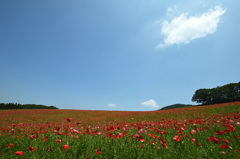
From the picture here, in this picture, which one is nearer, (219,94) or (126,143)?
(126,143)

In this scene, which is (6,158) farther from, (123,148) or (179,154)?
(179,154)

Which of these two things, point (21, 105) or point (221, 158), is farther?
point (21, 105)

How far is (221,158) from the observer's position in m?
2.54

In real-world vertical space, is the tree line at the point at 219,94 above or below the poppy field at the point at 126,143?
above

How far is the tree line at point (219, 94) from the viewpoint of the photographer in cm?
3978

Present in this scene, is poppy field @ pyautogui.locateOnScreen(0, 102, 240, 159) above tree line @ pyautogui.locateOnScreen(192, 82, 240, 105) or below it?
below

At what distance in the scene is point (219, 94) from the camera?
140 ft

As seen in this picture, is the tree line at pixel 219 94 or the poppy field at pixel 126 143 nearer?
the poppy field at pixel 126 143

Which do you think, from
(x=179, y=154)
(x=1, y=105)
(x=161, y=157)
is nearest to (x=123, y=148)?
(x=161, y=157)

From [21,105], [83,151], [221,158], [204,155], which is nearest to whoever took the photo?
[221,158]

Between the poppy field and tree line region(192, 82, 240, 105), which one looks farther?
tree line region(192, 82, 240, 105)

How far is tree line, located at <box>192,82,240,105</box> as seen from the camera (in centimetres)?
3978

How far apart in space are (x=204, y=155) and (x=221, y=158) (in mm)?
299

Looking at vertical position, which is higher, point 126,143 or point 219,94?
point 219,94
